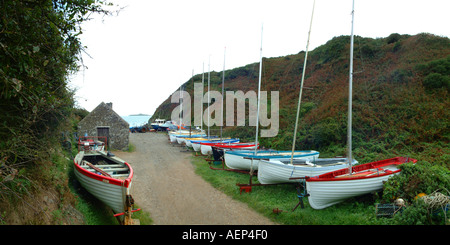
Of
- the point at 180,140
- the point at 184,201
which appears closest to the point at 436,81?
the point at 184,201

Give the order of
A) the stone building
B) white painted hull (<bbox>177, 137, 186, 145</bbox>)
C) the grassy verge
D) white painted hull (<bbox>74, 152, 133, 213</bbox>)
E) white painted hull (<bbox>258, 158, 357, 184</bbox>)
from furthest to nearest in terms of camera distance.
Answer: white painted hull (<bbox>177, 137, 186, 145</bbox>), the stone building, white painted hull (<bbox>258, 158, 357, 184</bbox>), the grassy verge, white painted hull (<bbox>74, 152, 133, 213</bbox>)

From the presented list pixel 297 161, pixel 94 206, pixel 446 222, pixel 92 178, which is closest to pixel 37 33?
pixel 92 178

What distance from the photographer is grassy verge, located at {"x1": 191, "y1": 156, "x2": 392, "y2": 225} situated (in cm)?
745

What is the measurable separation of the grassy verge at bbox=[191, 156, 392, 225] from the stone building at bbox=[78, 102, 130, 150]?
48.2 ft

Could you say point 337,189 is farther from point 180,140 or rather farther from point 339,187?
point 180,140

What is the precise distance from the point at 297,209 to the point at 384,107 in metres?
12.6

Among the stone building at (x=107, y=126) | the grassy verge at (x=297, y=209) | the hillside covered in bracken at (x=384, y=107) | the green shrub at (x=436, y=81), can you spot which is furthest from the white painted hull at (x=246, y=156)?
the stone building at (x=107, y=126)

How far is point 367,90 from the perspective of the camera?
20.0 m

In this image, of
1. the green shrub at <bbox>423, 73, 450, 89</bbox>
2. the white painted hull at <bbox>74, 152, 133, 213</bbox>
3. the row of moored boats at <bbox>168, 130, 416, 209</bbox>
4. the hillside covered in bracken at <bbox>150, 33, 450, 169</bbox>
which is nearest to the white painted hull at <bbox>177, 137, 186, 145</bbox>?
the hillside covered in bracken at <bbox>150, 33, 450, 169</bbox>

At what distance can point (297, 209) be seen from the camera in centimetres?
860

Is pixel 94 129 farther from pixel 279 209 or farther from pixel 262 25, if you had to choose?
pixel 279 209

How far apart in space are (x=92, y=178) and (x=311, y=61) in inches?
1472

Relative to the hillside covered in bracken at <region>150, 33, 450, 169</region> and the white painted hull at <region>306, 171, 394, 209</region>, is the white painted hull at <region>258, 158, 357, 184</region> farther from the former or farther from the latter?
the hillside covered in bracken at <region>150, 33, 450, 169</region>

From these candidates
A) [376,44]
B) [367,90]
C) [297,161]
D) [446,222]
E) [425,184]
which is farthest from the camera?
[376,44]
